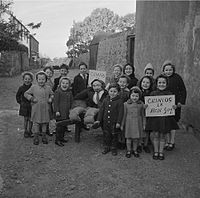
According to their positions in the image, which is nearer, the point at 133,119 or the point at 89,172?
the point at 89,172

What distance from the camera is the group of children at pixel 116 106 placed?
5.11 metres

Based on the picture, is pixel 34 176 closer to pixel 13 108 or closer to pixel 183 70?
pixel 183 70

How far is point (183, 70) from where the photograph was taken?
7.20 meters

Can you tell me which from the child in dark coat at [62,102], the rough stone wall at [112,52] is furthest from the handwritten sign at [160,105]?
the rough stone wall at [112,52]

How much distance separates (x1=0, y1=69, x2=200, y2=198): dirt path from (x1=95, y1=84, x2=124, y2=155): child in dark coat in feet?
1.02

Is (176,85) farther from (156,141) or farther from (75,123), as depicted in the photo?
(75,123)

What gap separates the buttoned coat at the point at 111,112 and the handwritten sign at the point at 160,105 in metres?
0.48

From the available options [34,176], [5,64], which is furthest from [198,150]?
[5,64]

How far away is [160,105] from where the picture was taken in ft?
16.5

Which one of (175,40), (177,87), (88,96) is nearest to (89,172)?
(88,96)

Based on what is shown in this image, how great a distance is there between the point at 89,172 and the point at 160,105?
1.66m

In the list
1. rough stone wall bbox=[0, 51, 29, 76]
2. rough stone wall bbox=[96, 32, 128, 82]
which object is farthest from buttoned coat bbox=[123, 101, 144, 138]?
rough stone wall bbox=[0, 51, 29, 76]

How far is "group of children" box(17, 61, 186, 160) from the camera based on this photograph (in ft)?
16.8

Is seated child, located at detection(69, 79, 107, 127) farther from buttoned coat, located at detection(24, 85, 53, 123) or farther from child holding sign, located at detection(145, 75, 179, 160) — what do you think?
child holding sign, located at detection(145, 75, 179, 160)
